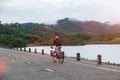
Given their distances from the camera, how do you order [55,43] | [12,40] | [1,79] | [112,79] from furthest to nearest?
[12,40] < [55,43] < [1,79] < [112,79]

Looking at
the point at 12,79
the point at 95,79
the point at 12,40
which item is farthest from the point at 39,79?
the point at 12,40

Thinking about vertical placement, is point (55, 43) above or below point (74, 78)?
above

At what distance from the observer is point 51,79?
14.7 metres

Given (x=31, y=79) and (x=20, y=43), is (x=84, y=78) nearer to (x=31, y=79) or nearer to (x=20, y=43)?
(x=31, y=79)

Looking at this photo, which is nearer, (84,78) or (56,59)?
(84,78)

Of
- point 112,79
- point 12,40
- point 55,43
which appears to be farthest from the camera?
point 12,40

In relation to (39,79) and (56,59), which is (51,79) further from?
(56,59)

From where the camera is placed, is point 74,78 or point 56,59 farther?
point 56,59

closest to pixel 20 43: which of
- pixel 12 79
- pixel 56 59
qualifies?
pixel 56 59

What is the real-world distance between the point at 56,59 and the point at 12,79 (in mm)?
12982

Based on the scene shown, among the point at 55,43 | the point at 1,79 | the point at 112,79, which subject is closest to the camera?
the point at 112,79

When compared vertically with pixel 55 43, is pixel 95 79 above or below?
below

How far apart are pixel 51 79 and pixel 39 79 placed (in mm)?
552

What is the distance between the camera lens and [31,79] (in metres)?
15.0
